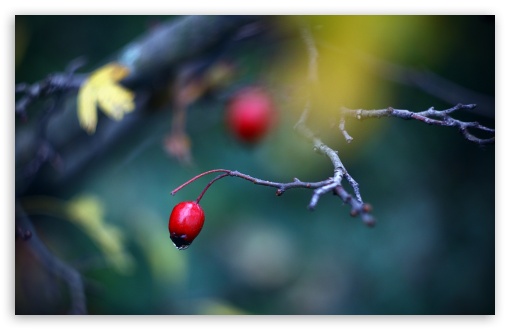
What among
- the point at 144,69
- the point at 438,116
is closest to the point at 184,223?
the point at 438,116

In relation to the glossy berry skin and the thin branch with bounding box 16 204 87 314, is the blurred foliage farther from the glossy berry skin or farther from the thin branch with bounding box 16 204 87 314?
the glossy berry skin

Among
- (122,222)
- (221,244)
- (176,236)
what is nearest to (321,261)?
(221,244)

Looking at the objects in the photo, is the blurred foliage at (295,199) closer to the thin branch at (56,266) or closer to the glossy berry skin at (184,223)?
the thin branch at (56,266)

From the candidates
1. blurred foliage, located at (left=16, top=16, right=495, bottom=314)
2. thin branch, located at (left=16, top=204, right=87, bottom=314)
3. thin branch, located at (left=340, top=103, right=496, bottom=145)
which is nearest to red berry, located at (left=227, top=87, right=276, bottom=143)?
blurred foliage, located at (left=16, top=16, right=495, bottom=314)

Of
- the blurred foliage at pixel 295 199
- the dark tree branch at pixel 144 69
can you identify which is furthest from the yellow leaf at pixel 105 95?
the blurred foliage at pixel 295 199

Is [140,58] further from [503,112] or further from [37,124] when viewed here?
[503,112]

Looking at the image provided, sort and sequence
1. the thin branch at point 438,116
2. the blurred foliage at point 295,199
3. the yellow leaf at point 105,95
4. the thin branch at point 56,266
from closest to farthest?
the thin branch at point 438,116, the yellow leaf at point 105,95, the thin branch at point 56,266, the blurred foliage at point 295,199
